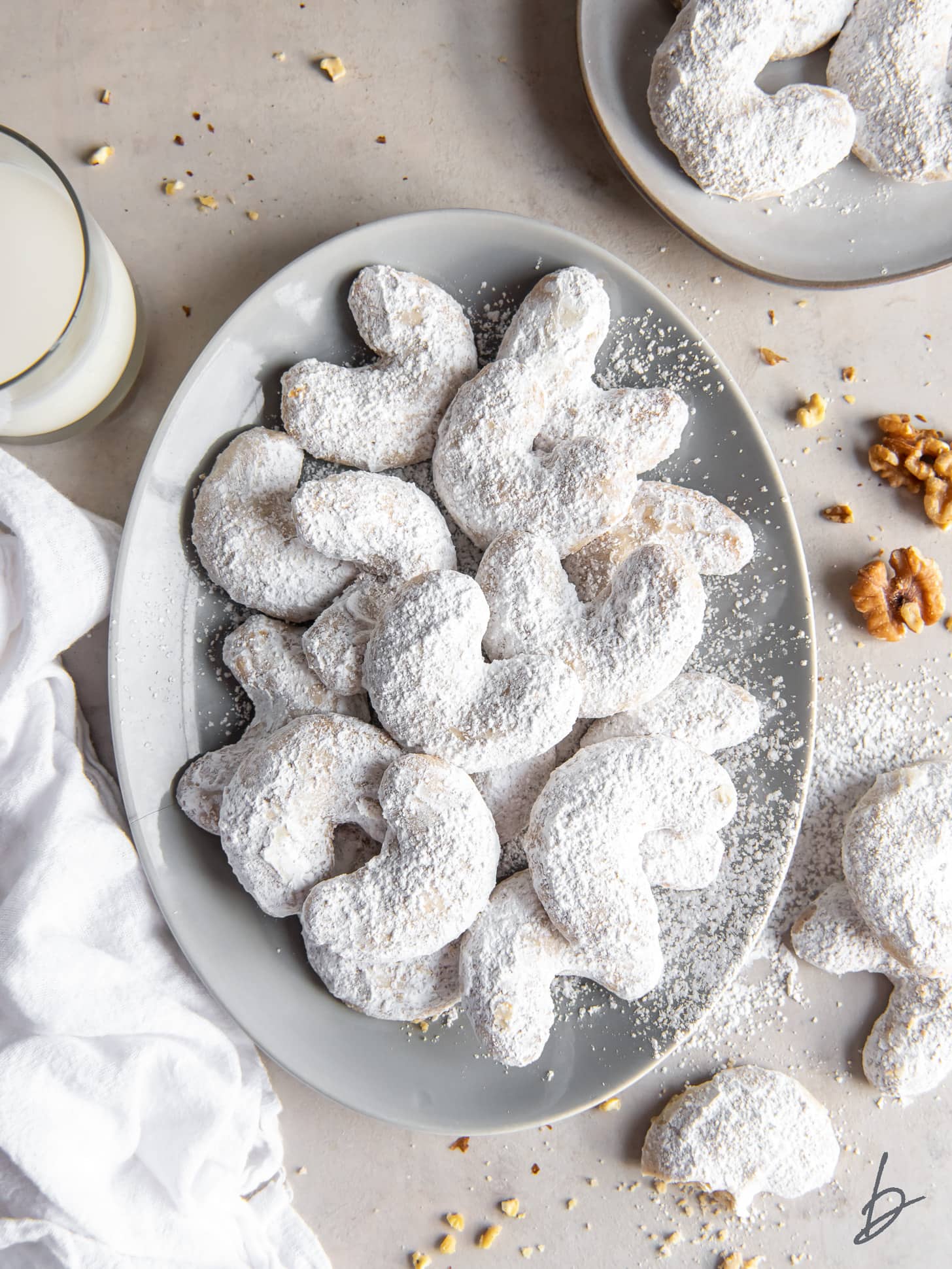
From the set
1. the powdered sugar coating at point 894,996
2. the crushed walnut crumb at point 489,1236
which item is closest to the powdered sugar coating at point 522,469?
the powdered sugar coating at point 894,996

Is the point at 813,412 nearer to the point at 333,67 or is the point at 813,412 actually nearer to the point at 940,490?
the point at 940,490

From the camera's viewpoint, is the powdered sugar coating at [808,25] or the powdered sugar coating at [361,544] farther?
the powdered sugar coating at [808,25]

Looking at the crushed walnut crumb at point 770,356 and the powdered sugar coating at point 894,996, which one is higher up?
the crushed walnut crumb at point 770,356

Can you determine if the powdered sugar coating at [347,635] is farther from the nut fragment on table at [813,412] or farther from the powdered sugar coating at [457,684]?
the nut fragment on table at [813,412]

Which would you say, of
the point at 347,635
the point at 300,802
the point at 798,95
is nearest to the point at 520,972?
the point at 300,802

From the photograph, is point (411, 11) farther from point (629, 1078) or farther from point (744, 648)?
point (629, 1078)

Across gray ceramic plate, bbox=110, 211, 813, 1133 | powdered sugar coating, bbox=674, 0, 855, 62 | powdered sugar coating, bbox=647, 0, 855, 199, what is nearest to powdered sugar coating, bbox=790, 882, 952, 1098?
gray ceramic plate, bbox=110, 211, 813, 1133

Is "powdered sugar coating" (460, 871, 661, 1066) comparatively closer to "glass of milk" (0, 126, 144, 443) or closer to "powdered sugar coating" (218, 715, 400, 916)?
"powdered sugar coating" (218, 715, 400, 916)
